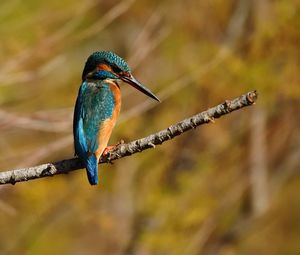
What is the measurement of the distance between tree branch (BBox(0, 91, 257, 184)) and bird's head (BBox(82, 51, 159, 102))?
0.98 meters

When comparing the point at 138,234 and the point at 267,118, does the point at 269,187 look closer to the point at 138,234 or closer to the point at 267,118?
the point at 267,118

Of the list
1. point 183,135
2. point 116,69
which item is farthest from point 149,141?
point 183,135

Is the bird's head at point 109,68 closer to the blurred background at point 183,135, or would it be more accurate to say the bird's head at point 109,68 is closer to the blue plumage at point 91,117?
the blue plumage at point 91,117

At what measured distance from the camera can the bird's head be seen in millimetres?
6422

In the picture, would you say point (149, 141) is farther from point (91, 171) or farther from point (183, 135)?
point (183, 135)

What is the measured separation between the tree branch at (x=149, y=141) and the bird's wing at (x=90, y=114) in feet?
0.79

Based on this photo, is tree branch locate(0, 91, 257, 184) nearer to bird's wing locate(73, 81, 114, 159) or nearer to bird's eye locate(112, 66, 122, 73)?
bird's wing locate(73, 81, 114, 159)

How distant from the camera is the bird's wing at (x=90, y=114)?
5.80m

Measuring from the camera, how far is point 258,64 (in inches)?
349

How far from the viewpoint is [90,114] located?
611cm

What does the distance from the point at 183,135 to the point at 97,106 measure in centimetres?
438

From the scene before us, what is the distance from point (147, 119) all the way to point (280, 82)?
2.30 meters

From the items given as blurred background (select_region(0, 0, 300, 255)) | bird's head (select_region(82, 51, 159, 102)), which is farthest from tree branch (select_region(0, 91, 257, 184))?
blurred background (select_region(0, 0, 300, 255))

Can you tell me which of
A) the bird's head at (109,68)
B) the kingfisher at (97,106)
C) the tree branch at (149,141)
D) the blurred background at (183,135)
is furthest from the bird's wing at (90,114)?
the blurred background at (183,135)
